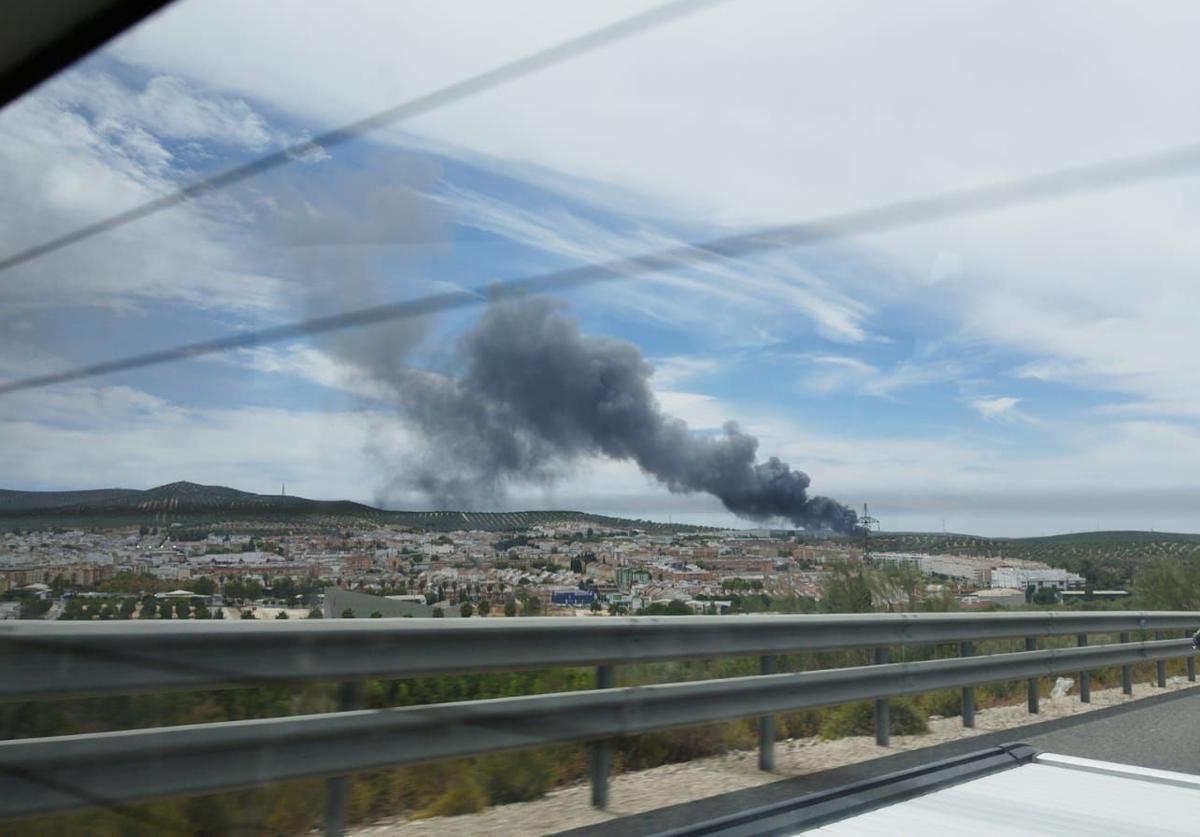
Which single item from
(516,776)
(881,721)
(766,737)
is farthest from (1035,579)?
(516,776)

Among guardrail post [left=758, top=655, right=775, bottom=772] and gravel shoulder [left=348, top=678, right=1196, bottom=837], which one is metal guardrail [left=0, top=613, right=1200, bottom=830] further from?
gravel shoulder [left=348, top=678, right=1196, bottom=837]

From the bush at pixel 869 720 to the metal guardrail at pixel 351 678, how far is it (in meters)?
1.40

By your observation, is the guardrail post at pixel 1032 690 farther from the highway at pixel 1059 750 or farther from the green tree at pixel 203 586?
the green tree at pixel 203 586

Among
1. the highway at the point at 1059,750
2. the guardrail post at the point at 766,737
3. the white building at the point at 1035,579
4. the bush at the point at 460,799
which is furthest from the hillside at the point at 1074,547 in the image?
the bush at the point at 460,799

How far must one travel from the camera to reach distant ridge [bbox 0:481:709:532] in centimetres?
700

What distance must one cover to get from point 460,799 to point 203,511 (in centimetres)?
283

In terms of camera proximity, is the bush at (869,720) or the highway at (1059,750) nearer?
the highway at (1059,750)

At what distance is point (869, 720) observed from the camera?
8.65 m

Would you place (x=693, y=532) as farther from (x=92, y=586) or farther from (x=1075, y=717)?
(x=92, y=586)

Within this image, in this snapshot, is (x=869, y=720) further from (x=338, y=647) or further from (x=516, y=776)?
(x=338, y=647)

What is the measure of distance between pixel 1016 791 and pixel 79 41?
618cm

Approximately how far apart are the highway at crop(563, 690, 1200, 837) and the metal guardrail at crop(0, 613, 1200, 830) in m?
0.43

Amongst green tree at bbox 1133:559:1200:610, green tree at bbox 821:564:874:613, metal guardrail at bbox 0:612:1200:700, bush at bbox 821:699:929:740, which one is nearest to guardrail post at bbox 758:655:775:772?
metal guardrail at bbox 0:612:1200:700

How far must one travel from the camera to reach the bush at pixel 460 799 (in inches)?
208
